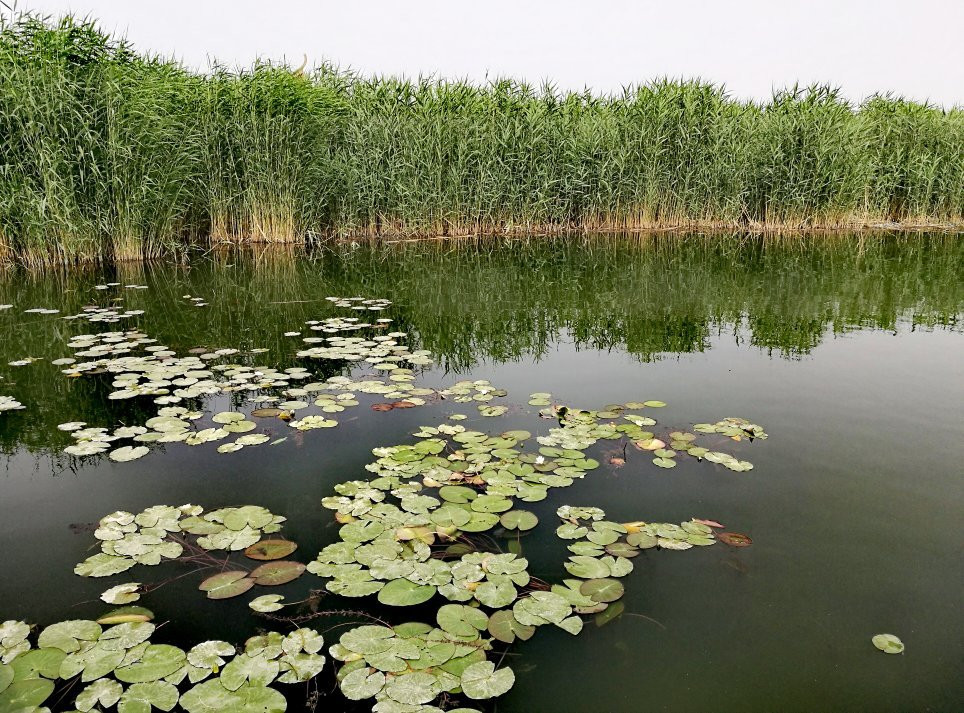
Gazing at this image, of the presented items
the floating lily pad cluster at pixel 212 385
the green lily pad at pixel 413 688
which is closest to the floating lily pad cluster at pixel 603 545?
the green lily pad at pixel 413 688

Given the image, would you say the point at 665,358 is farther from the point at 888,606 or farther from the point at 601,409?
the point at 888,606

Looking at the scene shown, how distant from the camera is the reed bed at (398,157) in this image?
7.86 m

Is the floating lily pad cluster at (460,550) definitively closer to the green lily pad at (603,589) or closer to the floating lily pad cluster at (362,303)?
the green lily pad at (603,589)

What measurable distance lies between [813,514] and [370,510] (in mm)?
1690

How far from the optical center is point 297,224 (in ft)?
36.1

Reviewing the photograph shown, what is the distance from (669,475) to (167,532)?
2.00 metres

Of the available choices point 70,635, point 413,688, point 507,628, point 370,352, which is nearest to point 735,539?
point 507,628

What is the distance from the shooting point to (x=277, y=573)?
2121mm

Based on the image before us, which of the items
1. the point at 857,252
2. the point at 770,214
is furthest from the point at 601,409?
the point at 770,214

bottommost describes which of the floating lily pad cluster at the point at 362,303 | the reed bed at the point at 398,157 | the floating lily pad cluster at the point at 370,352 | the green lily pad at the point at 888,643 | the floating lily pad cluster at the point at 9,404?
the green lily pad at the point at 888,643

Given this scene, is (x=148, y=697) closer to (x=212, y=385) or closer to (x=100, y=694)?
(x=100, y=694)

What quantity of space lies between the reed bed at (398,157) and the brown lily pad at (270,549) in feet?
23.8

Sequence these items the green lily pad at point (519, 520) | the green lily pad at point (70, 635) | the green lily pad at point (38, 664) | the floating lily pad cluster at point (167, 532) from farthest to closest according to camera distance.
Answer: the green lily pad at point (519, 520) → the floating lily pad cluster at point (167, 532) → the green lily pad at point (70, 635) → the green lily pad at point (38, 664)

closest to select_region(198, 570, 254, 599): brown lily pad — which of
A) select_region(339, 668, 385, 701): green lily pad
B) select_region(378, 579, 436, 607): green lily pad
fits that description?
select_region(378, 579, 436, 607): green lily pad
